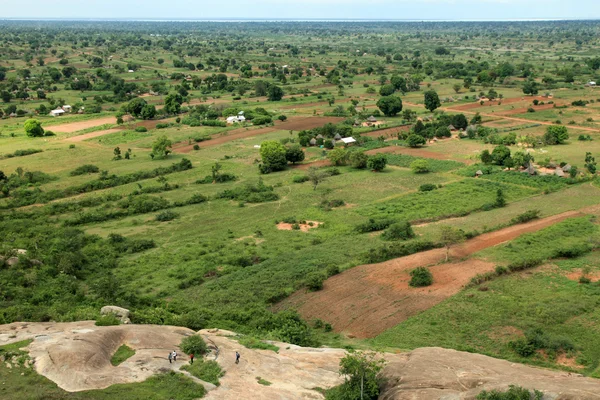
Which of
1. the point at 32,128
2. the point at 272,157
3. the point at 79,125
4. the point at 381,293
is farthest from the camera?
the point at 79,125

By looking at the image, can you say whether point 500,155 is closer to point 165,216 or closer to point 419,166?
point 419,166

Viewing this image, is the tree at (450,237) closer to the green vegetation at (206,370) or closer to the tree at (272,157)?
the green vegetation at (206,370)

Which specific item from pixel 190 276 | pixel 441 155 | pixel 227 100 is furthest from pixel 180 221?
pixel 227 100

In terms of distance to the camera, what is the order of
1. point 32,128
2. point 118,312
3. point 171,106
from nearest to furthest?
point 118,312, point 32,128, point 171,106

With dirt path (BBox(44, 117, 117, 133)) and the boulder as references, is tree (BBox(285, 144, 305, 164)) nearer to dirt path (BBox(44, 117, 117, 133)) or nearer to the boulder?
the boulder

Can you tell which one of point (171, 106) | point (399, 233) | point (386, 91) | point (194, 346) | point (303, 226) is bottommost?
point (303, 226)

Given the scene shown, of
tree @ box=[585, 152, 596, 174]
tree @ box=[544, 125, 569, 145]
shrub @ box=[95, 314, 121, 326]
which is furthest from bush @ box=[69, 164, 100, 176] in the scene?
tree @ box=[544, 125, 569, 145]

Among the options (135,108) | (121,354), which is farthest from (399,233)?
(135,108)
